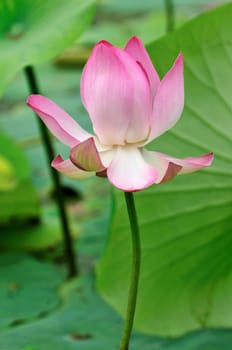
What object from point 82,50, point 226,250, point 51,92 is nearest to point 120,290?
point 226,250

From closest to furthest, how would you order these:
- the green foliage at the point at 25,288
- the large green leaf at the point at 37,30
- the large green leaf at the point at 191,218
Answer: the large green leaf at the point at 191,218 < the large green leaf at the point at 37,30 < the green foliage at the point at 25,288

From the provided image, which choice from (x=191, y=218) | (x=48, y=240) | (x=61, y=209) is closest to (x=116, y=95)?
(x=191, y=218)

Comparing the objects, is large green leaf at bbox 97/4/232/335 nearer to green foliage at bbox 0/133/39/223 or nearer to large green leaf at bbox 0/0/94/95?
large green leaf at bbox 0/0/94/95

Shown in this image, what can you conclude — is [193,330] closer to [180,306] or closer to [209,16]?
[180,306]

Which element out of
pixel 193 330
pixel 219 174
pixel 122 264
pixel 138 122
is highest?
pixel 138 122

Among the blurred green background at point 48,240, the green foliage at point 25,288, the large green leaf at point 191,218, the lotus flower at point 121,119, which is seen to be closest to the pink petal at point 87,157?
the lotus flower at point 121,119

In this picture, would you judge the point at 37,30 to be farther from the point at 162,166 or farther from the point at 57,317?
the point at 162,166

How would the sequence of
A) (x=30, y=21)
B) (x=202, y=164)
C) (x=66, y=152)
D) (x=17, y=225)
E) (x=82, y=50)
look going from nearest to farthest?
1. (x=202, y=164)
2. (x=30, y=21)
3. (x=17, y=225)
4. (x=66, y=152)
5. (x=82, y=50)

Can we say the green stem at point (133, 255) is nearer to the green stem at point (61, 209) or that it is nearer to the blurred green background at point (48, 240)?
the blurred green background at point (48, 240)
